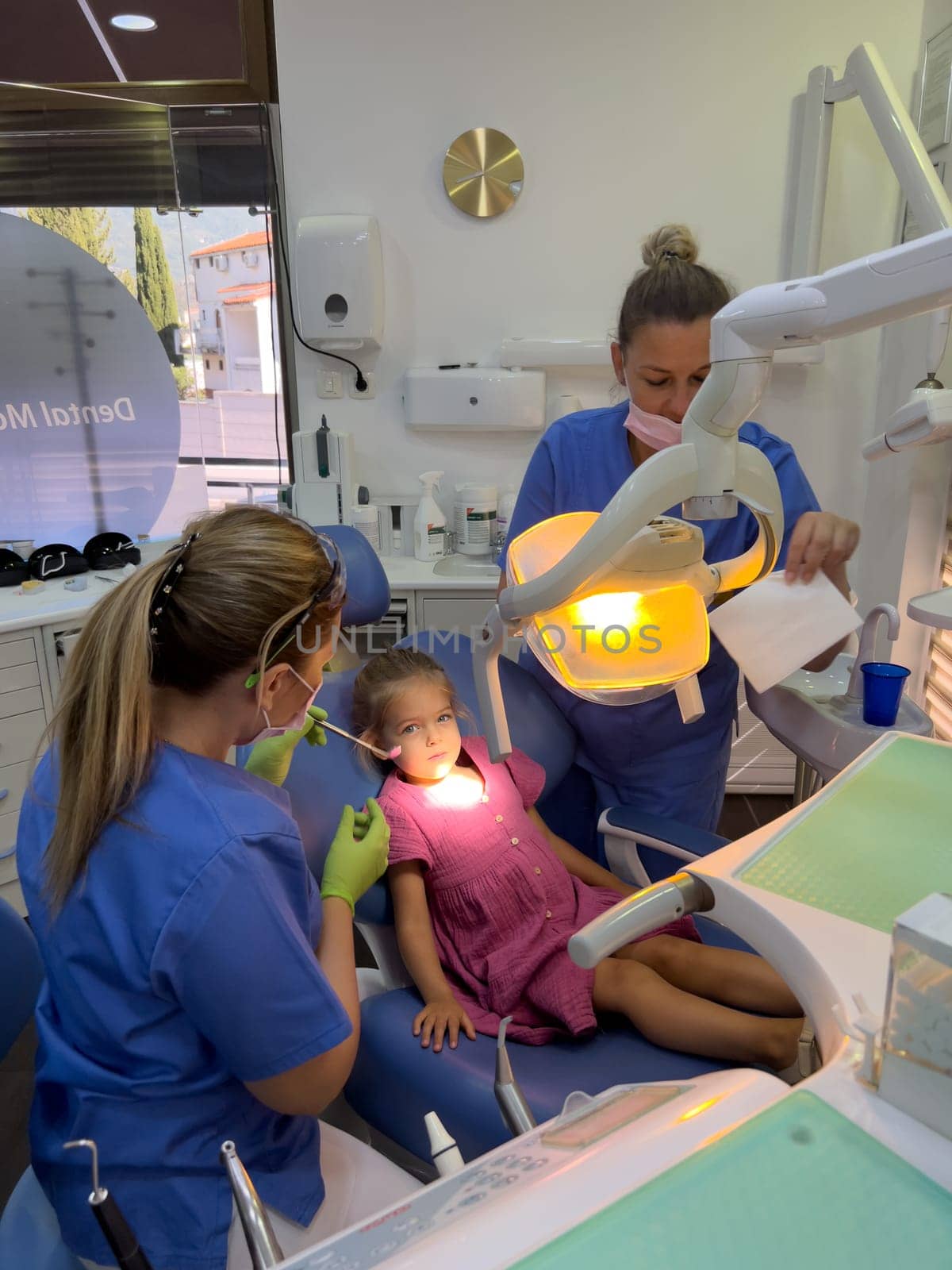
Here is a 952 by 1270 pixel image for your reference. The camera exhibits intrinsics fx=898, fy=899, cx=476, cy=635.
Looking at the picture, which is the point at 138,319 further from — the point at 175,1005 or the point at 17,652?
the point at 175,1005

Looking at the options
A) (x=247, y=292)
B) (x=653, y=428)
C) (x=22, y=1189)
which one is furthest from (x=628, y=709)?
(x=247, y=292)

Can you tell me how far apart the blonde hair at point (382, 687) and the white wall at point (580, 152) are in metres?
1.61

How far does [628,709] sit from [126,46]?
2681 mm

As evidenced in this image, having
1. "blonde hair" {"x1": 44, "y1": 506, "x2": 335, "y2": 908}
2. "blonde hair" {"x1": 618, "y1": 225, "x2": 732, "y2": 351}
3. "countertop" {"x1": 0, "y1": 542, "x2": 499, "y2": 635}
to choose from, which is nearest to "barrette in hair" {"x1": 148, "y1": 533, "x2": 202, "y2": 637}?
"blonde hair" {"x1": 44, "y1": 506, "x2": 335, "y2": 908}

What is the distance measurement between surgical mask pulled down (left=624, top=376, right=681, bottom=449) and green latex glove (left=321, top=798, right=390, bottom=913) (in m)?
0.75

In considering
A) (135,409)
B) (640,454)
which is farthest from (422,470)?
(640,454)

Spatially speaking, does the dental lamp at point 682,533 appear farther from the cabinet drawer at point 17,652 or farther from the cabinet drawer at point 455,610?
the cabinet drawer at point 17,652

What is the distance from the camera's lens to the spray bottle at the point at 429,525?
2.96 m

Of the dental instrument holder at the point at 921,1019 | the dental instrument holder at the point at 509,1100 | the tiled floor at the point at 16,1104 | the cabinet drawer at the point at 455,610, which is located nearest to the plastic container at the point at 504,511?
the cabinet drawer at the point at 455,610

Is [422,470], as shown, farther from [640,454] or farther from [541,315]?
[640,454]

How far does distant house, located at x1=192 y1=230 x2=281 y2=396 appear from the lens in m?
2.96

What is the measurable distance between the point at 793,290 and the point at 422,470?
2.50m

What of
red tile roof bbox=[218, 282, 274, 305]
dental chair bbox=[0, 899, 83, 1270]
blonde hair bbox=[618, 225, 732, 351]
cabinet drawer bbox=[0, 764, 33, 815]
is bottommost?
cabinet drawer bbox=[0, 764, 33, 815]

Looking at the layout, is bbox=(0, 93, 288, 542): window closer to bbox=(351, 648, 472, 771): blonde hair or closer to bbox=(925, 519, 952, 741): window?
bbox=(351, 648, 472, 771): blonde hair
